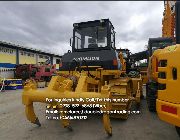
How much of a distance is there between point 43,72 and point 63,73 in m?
14.5

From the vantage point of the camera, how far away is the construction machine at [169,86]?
3334 millimetres

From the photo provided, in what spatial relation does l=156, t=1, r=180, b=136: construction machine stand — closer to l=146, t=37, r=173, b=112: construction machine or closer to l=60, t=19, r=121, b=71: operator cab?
l=146, t=37, r=173, b=112: construction machine

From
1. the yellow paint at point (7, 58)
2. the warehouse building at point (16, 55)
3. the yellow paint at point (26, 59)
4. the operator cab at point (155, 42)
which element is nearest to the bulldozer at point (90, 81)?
the operator cab at point (155, 42)

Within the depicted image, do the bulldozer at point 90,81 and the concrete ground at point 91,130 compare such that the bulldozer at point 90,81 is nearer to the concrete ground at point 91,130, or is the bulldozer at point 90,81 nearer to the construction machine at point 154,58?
the concrete ground at point 91,130

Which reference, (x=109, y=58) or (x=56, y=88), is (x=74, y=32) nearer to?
(x=109, y=58)

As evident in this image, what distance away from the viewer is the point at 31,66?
20422 mm

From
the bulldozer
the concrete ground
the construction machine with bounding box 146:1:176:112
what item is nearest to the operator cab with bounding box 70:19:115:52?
the bulldozer

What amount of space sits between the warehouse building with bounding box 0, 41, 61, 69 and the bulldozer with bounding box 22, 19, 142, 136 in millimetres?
14142

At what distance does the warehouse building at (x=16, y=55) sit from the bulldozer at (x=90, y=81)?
46.4ft

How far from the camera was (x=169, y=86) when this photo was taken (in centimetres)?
349

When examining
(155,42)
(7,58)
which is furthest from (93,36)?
(7,58)

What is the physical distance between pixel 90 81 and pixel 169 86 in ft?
8.84

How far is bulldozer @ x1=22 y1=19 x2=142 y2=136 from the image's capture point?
4668 mm

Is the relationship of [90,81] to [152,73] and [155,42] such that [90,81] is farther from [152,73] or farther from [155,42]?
[155,42]
